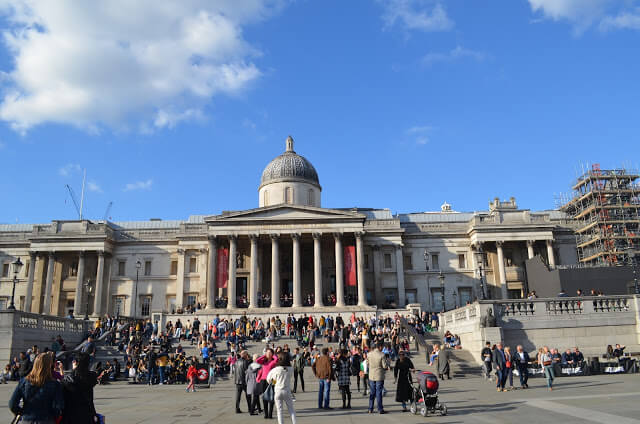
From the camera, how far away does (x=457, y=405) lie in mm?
13922

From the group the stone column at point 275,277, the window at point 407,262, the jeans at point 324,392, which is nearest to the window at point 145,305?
the stone column at point 275,277

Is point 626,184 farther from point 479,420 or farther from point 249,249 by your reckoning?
point 479,420

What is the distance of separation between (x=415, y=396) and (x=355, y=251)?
35665mm

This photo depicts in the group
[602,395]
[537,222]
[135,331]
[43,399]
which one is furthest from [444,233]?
[43,399]

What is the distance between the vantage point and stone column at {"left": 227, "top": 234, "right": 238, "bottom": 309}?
1801 inches

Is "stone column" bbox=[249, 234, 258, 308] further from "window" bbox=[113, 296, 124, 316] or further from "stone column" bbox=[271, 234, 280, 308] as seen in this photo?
"window" bbox=[113, 296, 124, 316]

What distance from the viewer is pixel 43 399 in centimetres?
647

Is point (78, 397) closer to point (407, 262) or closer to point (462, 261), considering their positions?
point (407, 262)

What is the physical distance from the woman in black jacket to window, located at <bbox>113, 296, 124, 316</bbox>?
49.6m

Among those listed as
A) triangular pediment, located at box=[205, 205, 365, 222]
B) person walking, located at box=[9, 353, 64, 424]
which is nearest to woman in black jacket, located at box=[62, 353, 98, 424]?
person walking, located at box=[9, 353, 64, 424]

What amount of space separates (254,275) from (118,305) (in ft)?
55.1

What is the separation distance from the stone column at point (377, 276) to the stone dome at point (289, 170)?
10.9m

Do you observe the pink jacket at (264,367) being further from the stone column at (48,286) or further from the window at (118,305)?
the stone column at (48,286)

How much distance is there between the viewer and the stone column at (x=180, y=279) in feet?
169
